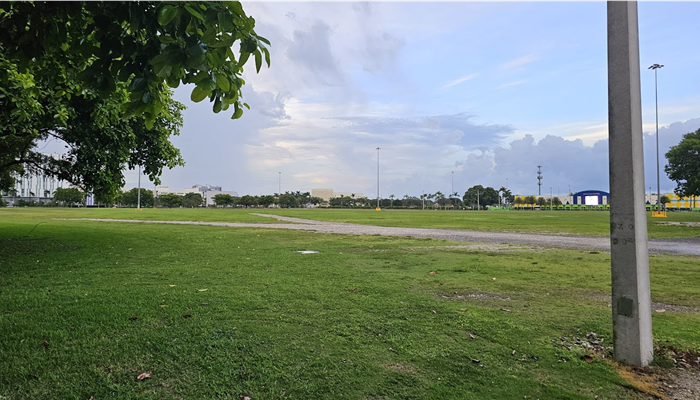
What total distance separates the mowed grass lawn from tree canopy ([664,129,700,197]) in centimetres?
4236

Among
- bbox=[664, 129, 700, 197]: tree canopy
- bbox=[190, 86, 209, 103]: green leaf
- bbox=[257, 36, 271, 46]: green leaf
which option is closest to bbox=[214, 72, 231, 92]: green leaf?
bbox=[190, 86, 209, 103]: green leaf

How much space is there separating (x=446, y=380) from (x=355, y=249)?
10517 mm

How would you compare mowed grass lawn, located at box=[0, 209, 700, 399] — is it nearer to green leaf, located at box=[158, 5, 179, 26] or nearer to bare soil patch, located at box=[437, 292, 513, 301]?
bare soil patch, located at box=[437, 292, 513, 301]

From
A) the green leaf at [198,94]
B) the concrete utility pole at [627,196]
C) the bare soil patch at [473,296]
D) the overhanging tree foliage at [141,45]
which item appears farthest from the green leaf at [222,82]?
the bare soil patch at [473,296]

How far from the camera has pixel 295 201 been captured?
156625 millimetres

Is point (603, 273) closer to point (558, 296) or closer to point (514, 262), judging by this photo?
point (514, 262)

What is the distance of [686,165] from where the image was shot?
4078cm

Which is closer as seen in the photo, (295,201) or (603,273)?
(603,273)

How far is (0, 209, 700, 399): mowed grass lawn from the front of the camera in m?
3.42

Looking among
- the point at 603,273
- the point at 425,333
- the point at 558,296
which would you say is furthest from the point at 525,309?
the point at 603,273

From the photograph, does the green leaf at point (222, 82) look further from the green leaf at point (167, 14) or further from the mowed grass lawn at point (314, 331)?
the mowed grass lawn at point (314, 331)

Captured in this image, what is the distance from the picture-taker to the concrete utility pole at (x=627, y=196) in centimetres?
388

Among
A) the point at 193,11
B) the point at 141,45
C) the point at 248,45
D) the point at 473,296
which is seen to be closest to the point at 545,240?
the point at 473,296

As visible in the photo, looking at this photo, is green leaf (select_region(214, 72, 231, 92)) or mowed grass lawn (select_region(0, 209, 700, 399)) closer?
green leaf (select_region(214, 72, 231, 92))
